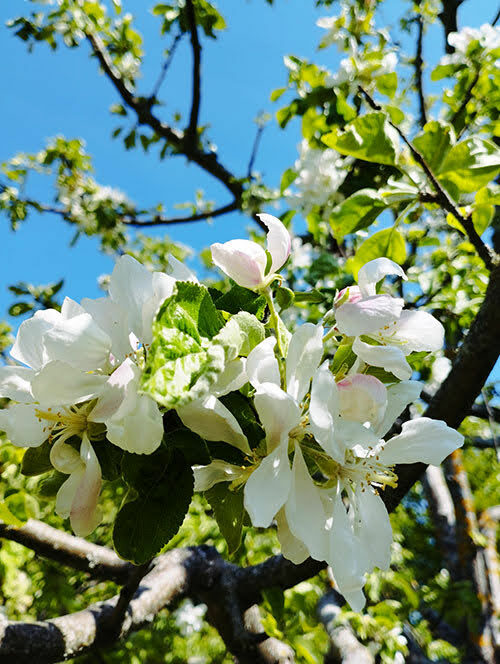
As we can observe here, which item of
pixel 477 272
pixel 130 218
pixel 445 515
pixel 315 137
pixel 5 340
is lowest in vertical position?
pixel 5 340

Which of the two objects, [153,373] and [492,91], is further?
[492,91]

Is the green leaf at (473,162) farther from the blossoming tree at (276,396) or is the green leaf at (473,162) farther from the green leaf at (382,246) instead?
the green leaf at (382,246)

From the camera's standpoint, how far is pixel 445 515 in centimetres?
413

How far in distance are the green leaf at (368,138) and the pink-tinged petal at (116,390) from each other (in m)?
0.84

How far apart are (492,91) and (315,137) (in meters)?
0.67

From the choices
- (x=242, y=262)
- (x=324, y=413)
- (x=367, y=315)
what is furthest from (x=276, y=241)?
(x=324, y=413)

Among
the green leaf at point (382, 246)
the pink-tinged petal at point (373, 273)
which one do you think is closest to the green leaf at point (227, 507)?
the pink-tinged petal at point (373, 273)

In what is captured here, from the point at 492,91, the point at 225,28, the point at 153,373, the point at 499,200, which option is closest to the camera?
the point at 153,373

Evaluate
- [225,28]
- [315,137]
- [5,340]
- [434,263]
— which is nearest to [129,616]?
[315,137]

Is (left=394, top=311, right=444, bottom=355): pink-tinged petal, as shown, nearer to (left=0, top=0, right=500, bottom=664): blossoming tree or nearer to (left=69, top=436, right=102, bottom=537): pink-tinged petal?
→ (left=0, top=0, right=500, bottom=664): blossoming tree

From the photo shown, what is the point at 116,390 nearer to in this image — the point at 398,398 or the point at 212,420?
the point at 212,420

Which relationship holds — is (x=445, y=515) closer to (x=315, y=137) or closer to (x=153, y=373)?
(x=315, y=137)

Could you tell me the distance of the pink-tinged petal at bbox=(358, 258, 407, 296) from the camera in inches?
25.9

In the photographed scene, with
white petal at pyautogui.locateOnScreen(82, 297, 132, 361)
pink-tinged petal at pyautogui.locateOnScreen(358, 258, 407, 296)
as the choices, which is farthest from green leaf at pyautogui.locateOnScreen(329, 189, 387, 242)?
white petal at pyautogui.locateOnScreen(82, 297, 132, 361)
